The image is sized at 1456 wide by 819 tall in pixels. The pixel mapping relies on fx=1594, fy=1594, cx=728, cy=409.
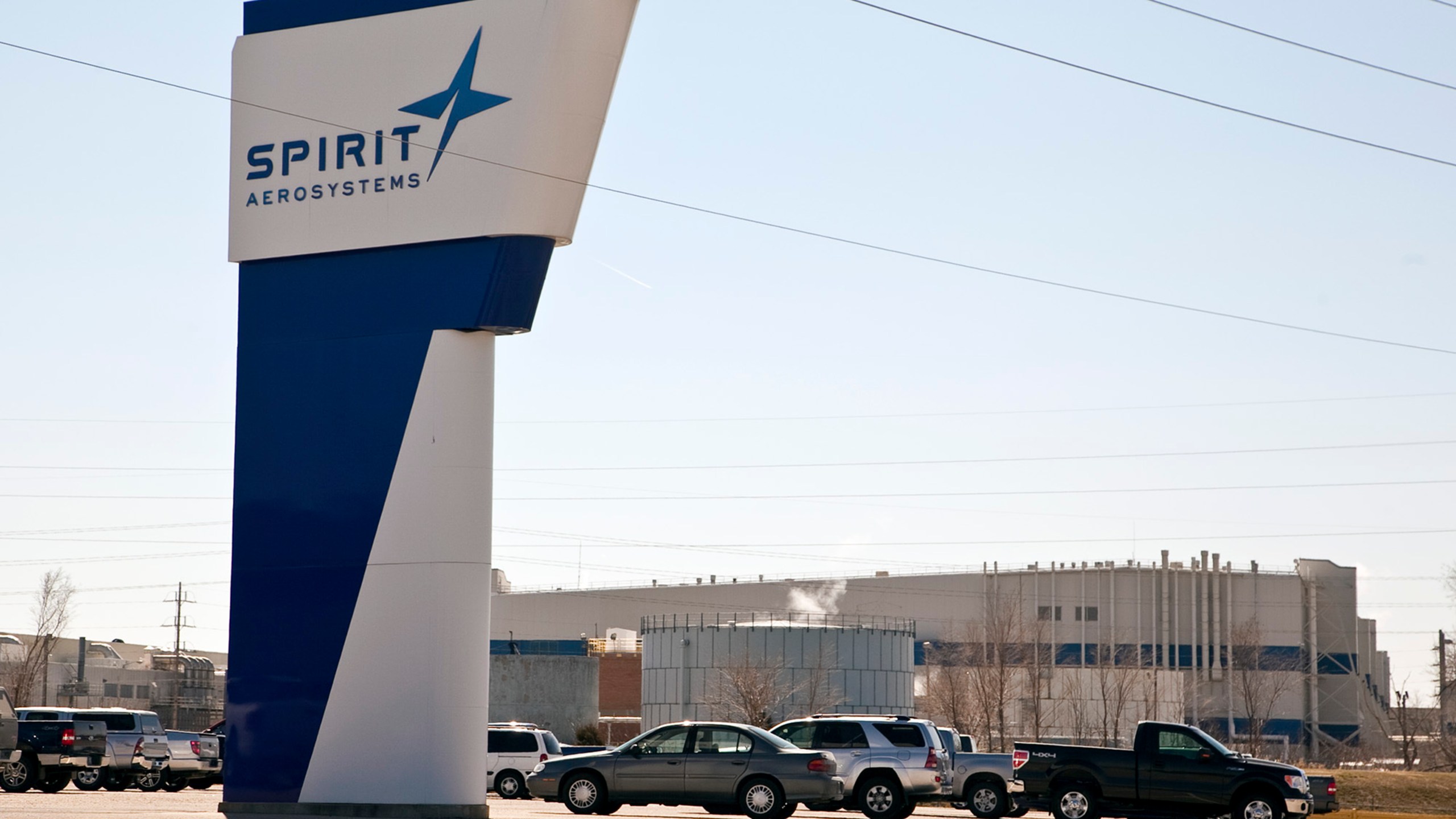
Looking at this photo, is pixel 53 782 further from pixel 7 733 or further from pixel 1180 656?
pixel 1180 656

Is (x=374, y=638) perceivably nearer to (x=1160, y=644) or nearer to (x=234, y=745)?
(x=234, y=745)

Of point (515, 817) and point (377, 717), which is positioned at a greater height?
point (377, 717)

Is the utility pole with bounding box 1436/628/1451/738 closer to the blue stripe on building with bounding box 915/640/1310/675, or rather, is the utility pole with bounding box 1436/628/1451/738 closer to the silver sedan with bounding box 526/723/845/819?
the blue stripe on building with bounding box 915/640/1310/675

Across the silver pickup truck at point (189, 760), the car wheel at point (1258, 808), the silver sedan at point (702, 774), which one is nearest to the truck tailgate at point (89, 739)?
the silver pickup truck at point (189, 760)

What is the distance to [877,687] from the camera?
202ft

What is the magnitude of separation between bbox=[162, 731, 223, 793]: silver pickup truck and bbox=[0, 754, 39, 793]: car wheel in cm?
352

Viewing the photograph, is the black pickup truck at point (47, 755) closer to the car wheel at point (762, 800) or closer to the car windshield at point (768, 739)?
the car windshield at point (768, 739)

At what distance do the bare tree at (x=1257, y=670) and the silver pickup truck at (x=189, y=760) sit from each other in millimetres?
57864

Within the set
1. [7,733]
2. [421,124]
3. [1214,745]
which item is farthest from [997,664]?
[421,124]

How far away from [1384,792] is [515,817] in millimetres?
22600

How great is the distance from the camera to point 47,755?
109 feet

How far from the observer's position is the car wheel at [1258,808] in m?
25.9

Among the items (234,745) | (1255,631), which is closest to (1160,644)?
(1255,631)

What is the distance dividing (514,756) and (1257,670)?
59072 millimetres
